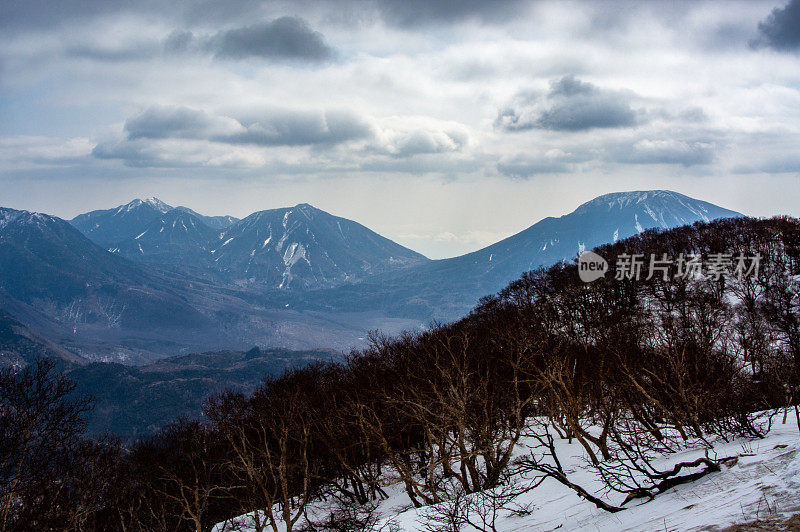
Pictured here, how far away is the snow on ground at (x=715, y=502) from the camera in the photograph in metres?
9.89

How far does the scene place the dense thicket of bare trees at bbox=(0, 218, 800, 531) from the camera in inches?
813

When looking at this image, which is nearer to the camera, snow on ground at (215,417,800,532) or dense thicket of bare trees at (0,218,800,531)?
snow on ground at (215,417,800,532)

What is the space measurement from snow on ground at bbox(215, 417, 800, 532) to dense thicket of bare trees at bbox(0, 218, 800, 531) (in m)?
0.48

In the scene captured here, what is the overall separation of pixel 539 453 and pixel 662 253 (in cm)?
8158

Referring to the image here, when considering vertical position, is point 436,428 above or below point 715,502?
below

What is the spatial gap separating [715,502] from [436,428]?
643 inches

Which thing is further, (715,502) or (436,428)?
(436,428)

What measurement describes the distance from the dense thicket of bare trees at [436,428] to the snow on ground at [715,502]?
18.7 inches

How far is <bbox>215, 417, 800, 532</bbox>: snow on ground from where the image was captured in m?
9.89

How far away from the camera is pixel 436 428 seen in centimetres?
2611

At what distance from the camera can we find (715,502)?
428 inches

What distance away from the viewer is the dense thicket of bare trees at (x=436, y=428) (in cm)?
2064

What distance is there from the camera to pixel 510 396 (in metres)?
36.4

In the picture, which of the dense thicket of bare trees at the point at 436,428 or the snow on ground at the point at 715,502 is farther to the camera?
the dense thicket of bare trees at the point at 436,428
